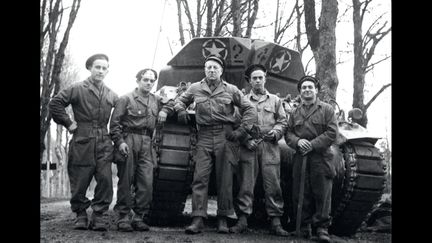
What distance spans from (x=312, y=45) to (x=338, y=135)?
6426 millimetres

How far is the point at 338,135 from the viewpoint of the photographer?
6023mm

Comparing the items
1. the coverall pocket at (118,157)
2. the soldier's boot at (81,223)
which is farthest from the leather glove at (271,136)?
the soldier's boot at (81,223)

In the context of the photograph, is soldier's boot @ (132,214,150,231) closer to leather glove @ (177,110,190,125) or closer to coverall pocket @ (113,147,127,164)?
coverall pocket @ (113,147,127,164)

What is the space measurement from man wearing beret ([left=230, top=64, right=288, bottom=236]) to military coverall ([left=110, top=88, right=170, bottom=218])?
1.02 meters

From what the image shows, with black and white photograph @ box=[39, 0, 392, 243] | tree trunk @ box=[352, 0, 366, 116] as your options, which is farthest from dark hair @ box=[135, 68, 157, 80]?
tree trunk @ box=[352, 0, 366, 116]

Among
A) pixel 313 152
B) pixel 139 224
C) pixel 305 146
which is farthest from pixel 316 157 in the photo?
pixel 139 224

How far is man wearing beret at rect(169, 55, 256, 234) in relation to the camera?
18.5ft

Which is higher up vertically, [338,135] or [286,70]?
[286,70]

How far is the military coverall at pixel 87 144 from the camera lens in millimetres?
5559

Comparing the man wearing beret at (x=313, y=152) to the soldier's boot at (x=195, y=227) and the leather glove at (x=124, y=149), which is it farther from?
the leather glove at (x=124, y=149)

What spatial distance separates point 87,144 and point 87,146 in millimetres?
22

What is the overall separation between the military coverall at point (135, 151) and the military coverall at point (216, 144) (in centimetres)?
43
